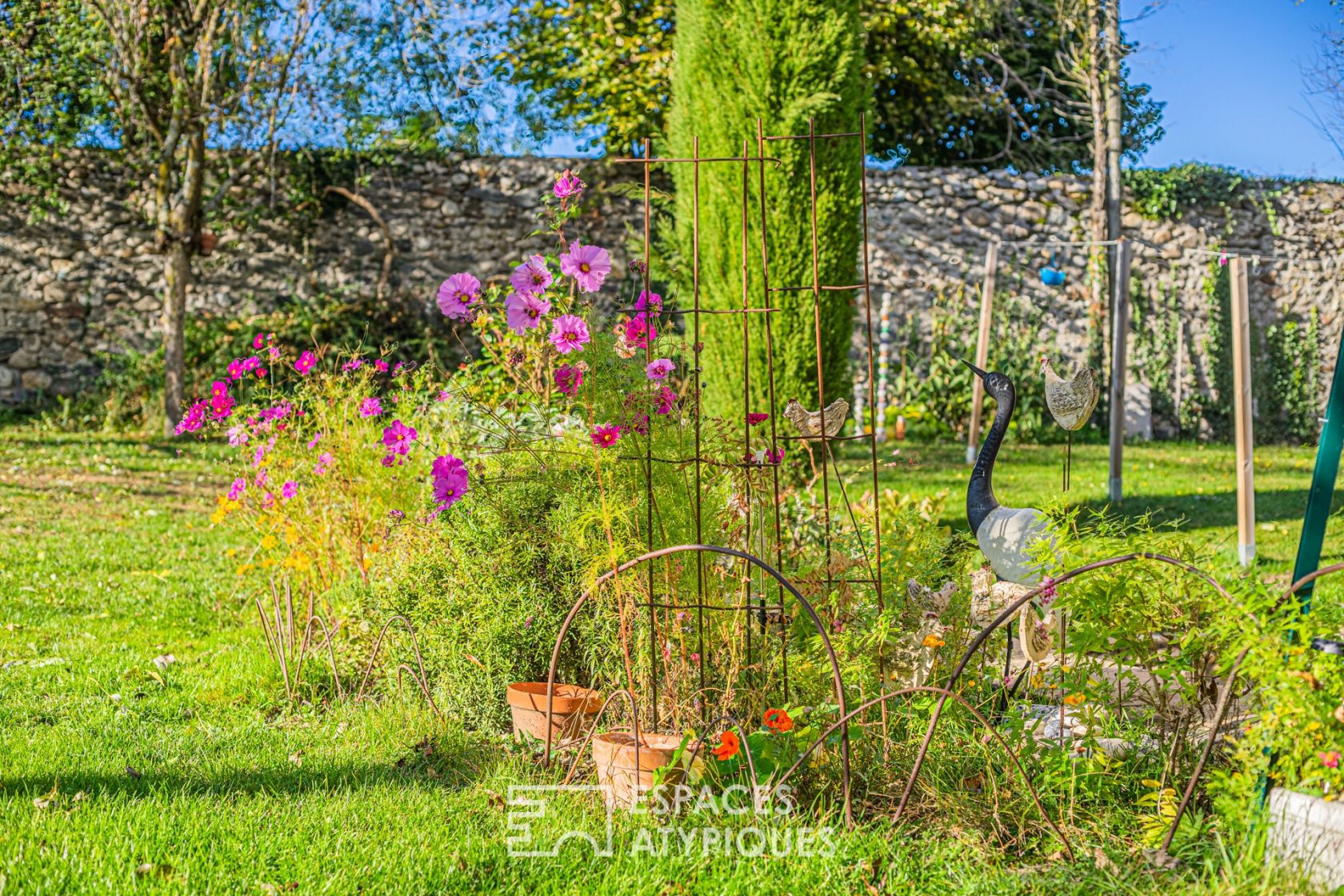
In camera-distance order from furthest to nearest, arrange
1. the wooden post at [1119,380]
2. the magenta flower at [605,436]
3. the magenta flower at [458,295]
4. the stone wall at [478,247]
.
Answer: the stone wall at [478,247] → the wooden post at [1119,380] → the magenta flower at [458,295] → the magenta flower at [605,436]

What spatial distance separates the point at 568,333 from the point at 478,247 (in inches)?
342

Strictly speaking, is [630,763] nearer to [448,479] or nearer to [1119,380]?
[448,479]

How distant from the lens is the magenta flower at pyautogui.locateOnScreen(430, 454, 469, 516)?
9.78 ft

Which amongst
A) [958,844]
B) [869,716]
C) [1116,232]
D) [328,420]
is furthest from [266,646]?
[1116,232]

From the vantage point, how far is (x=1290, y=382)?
11.3 metres

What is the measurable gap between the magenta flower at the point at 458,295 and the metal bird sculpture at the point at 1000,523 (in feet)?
4.50

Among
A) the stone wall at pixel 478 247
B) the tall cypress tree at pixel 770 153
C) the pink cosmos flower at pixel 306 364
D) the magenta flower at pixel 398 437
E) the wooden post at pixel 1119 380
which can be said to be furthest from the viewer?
the stone wall at pixel 478 247

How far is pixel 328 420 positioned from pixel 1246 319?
173 inches

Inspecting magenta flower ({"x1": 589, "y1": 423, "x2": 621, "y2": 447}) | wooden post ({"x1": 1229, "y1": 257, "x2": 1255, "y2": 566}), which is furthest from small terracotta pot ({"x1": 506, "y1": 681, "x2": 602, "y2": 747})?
wooden post ({"x1": 1229, "y1": 257, "x2": 1255, "y2": 566})

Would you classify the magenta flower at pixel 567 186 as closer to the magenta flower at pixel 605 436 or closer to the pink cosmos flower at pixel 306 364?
Result: the magenta flower at pixel 605 436

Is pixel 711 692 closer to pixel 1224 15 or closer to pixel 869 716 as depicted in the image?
pixel 869 716

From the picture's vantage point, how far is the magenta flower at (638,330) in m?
2.78

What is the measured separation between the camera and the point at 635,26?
10.7 m

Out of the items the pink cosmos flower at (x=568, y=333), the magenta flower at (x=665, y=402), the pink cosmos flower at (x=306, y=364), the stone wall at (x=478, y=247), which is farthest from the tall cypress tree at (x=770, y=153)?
the stone wall at (x=478, y=247)
